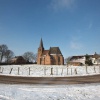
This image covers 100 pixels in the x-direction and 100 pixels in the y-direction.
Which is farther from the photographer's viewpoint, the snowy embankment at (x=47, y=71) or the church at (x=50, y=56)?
the church at (x=50, y=56)

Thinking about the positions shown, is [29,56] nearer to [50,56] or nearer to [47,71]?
[50,56]

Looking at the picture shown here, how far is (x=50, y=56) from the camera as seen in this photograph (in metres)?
108

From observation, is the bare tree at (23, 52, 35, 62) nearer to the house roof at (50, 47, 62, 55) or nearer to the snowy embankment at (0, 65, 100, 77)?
the house roof at (50, 47, 62, 55)

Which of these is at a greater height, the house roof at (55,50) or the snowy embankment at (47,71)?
the house roof at (55,50)

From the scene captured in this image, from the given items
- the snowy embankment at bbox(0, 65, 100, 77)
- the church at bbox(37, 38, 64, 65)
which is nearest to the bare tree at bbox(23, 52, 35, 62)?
the church at bbox(37, 38, 64, 65)

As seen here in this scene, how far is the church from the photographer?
354 feet

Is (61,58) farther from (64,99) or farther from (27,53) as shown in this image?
(64,99)

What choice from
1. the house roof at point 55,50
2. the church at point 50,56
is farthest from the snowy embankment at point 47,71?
the house roof at point 55,50

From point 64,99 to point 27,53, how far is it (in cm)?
16249

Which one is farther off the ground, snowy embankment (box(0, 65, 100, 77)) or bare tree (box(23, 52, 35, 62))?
bare tree (box(23, 52, 35, 62))

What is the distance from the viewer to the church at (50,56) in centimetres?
10781

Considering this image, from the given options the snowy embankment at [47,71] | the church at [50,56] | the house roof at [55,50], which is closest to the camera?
the snowy embankment at [47,71]

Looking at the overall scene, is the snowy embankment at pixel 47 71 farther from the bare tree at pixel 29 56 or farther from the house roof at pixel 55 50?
the bare tree at pixel 29 56

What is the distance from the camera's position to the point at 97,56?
113812 millimetres
